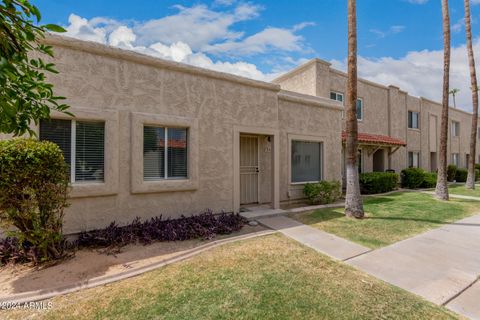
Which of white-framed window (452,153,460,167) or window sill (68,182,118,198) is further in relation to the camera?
white-framed window (452,153,460,167)

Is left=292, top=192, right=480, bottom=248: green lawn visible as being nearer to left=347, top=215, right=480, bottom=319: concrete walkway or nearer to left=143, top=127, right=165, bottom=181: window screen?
left=347, top=215, right=480, bottom=319: concrete walkway

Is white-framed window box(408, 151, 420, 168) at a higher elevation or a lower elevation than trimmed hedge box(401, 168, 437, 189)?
higher

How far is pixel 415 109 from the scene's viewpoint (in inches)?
840

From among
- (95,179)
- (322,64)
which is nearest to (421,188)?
(322,64)

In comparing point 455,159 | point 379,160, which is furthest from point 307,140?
point 455,159

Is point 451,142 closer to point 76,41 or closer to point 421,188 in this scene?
point 421,188

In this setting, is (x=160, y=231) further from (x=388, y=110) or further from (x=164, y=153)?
(x=388, y=110)

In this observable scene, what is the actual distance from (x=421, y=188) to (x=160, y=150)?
1871cm

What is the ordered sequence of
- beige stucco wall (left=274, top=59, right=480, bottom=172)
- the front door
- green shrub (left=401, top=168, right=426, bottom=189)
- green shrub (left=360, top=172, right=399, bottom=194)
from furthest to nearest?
green shrub (left=401, top=168, right=426, bottom=189) → beige stucco wall (left=274, top=59, right=480, bottom=172) → green shrub (left=360, top=172, right=399, bottom=194) → the front door

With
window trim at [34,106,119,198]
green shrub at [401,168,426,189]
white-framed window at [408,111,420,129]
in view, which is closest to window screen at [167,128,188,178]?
window trim at [34,106,119,198]

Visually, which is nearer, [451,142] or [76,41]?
[76,41]

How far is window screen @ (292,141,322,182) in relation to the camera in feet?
35.1

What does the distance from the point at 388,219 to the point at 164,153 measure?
25.5 ft

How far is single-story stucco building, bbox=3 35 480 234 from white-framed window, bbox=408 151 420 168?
43.4ft
